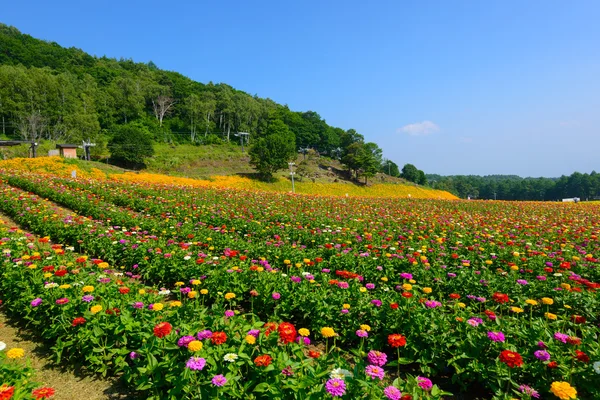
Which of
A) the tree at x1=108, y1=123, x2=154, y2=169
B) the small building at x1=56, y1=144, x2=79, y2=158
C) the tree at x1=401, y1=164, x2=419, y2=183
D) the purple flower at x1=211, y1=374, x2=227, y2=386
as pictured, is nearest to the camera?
the purple flower at x1=211, y1=374, x2=227, y2=386

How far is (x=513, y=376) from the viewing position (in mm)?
2779

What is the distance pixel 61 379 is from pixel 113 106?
76007 mm

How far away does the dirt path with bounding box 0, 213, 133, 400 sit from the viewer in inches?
114

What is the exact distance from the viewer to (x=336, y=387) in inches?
77.7

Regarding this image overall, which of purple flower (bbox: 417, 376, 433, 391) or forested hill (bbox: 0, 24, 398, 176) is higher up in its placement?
forested hill (bbox: 0, 24, 398, 176)

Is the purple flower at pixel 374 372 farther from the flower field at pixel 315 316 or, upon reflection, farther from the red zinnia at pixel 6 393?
the red zinnia at pixel 6 393

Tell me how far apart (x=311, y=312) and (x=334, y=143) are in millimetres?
96461

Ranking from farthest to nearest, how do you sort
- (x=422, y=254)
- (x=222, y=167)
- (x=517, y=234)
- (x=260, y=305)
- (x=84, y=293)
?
(x=222, y=167) < (x=517, y=234) < (x=422, y=254) < (x=260, y=305) < (x=84, y=293)

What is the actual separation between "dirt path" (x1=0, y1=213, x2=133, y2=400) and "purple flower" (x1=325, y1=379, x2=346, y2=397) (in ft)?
6.90

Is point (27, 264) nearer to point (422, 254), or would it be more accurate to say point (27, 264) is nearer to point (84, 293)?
point (84, 293)

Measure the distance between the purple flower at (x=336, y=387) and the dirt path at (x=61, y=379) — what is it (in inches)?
82.7

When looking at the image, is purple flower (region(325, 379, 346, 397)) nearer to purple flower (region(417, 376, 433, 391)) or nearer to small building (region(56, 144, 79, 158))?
purple flower (region(417, 376, 433, 391))

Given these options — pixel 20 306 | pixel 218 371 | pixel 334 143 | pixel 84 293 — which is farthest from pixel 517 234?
pixel 334 143

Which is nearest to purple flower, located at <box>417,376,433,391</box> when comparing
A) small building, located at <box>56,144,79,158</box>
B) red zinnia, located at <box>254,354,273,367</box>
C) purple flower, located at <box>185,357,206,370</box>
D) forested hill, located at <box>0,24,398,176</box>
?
red zinnia, located at <box>254,354,273,367</box>
